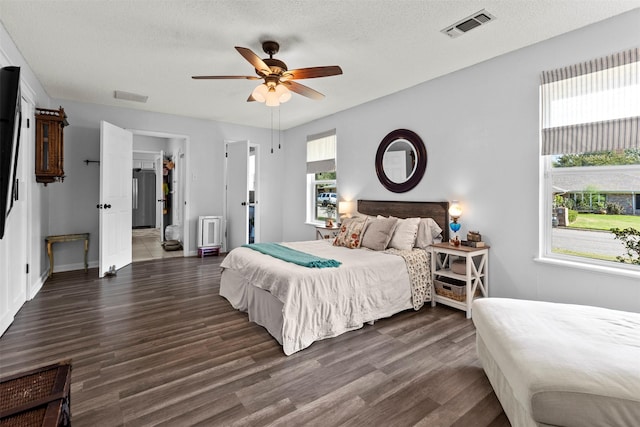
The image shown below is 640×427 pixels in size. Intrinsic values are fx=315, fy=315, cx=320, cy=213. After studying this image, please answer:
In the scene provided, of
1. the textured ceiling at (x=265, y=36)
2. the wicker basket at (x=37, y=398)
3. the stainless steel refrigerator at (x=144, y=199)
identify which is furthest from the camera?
the stainless steel refrigerator at (x=144, y=199)

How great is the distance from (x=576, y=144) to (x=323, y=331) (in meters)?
2.67

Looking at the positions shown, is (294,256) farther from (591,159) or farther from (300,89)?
(591,159)

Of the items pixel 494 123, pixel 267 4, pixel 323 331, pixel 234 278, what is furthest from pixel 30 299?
pixel 494 123

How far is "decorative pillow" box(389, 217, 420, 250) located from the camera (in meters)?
3.51

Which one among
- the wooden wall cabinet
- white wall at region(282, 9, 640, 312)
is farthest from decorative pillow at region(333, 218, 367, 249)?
the wooden wall cabinet

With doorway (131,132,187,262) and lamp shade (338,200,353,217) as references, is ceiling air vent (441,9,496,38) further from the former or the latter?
doorway (131,132,187,262)

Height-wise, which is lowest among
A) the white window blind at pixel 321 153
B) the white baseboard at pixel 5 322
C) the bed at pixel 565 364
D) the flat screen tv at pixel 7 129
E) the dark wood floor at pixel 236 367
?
the dark wood floor at pixel 236 367

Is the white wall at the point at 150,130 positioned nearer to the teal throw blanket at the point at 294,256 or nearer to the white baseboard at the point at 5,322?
the white baseboard at the point at 5,322

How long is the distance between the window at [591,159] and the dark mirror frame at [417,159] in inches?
52.0

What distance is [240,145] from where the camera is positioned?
611 centimetres

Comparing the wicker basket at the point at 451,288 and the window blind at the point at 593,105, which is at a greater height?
the window blind at the point at 593,105

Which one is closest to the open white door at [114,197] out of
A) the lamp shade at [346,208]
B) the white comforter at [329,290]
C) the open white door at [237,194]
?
the open white door at [237,194]

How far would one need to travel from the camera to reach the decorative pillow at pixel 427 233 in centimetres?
358

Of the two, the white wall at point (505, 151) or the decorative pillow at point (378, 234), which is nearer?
the white wall at point (505, 151)
